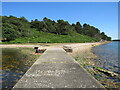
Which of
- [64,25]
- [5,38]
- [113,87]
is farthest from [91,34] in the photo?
[113,87]

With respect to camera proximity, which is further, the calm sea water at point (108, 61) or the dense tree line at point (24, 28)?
the dense tree line at point (24, 28)

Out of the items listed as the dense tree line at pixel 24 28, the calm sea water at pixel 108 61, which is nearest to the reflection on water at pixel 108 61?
the calm sea water at pixel 108 61

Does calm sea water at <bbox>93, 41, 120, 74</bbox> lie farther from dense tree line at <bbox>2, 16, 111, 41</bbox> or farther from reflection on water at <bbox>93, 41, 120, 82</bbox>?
dense tree line at <bbox>2, 16, 111, 41</bbox>

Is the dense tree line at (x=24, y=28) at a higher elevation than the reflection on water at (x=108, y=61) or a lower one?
higher

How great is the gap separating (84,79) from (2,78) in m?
5.01

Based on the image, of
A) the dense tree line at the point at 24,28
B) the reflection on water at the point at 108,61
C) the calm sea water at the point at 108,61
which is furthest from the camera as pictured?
the dense tree line at the point at 24,28

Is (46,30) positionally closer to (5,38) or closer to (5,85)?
(5,38)

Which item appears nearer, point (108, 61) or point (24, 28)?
point (108, 61)

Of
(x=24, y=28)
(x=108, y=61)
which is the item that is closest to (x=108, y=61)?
(x=108, y=61)

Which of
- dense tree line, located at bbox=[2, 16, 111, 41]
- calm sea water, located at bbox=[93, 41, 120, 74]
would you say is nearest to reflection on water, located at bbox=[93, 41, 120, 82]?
calm sea water, located at bbox=[93, 41, 120, 74]

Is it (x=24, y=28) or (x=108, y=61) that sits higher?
(x=24, y=28)

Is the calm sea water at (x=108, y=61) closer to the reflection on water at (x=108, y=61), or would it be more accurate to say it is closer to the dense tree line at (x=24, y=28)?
the reflection on water at (x=108, y=61)

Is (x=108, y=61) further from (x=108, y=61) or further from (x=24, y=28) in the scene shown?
(x=24, y=28)

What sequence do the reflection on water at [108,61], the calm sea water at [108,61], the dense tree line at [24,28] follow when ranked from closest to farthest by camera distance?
the reflection on water at [108,61]
the calm sea water at [108,61]
the dense tree line at [24,28]
